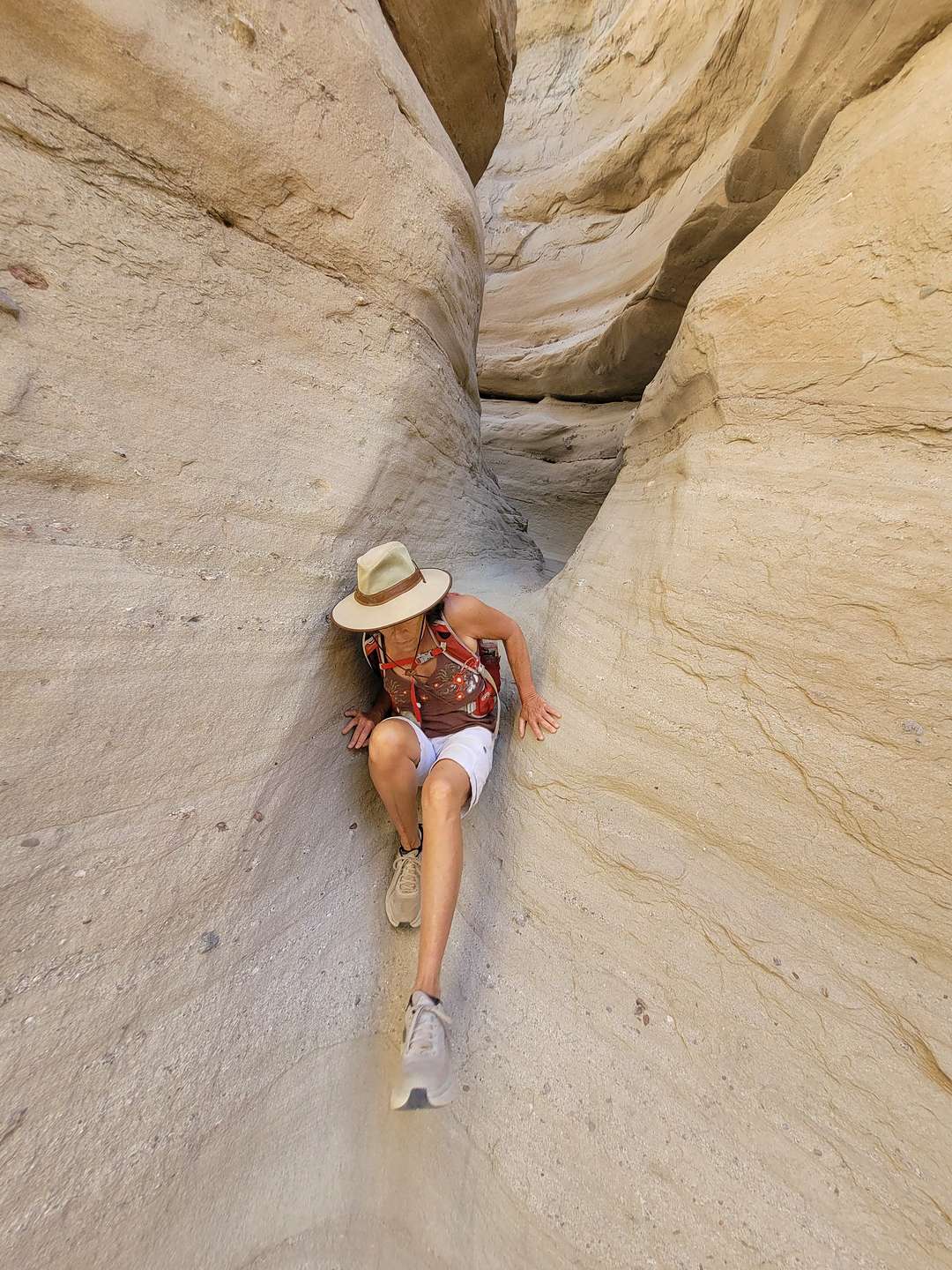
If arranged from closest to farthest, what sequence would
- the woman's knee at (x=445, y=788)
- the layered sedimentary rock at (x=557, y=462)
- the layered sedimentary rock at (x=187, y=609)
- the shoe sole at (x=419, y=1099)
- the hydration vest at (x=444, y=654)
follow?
1. the layered sedimentary rock at (x=187, y=609)
2. the shoe sole at (x=419, y=1099)
3. the woman's knee at (x=445, y=788)
4. the hydration vest at (x=444, y=654)
5. the layered sedimentary rock at (x=557, y=462)

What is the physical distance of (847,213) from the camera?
1.43m

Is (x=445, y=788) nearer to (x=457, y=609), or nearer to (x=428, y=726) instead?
(x=428, y=726)

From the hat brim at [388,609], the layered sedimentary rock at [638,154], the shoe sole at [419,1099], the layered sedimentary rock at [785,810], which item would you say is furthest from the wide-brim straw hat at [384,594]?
the layered sedimentary rock at [638,154]

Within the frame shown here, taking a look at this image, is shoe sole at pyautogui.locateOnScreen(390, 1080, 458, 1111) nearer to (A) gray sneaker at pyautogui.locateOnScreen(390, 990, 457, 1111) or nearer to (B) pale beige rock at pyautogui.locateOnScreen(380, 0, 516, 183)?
(A) gray sneaker at pyautogui.locateOnScreen(390, 990, 457, 1111)

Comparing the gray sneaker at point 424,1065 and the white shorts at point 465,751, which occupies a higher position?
the white shorts at point 465,751

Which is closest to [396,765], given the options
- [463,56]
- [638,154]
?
[463,56]

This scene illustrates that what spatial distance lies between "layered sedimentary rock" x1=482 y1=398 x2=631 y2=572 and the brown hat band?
3.29m

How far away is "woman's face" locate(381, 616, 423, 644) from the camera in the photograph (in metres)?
1.57

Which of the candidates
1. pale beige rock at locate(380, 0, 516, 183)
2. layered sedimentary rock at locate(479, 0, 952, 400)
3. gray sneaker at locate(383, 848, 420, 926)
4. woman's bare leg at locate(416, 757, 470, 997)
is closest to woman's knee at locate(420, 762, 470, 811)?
woman's bare leg at locate(416, 757, 470, 997)

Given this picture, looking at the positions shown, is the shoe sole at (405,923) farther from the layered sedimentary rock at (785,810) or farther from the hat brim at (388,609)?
the hat brim at (388,609)

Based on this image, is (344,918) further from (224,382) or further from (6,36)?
(6,36)

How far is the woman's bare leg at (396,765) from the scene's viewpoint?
149 centimetres

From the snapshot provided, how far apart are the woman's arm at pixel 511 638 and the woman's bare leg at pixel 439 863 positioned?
0.39 metres

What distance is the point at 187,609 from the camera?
1317 mm
